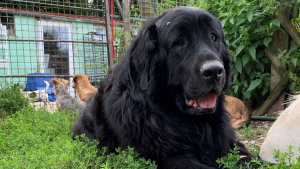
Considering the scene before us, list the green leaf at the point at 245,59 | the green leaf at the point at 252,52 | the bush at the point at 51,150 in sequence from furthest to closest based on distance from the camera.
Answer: the green leaf at the point at 245,59, the green leaf at the point at 252,52, the bush at the point at 51,150

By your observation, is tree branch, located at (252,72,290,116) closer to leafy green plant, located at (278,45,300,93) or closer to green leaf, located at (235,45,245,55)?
leafy green plant, located at (278,45,300,93)

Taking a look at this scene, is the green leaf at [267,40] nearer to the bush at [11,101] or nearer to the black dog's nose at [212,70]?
the black dog's nose at [212,70]

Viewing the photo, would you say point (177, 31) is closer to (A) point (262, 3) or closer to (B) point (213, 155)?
(B) point (213, 155)

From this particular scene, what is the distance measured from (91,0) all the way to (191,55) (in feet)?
18.8

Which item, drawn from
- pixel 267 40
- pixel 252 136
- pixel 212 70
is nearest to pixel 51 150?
pixel 212 70

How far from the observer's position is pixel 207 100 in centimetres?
203

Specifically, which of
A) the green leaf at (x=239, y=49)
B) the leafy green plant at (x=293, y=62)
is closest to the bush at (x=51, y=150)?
the green leaf at (x=239, y=49)

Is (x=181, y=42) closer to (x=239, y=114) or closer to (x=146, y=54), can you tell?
(x=146, y=54)

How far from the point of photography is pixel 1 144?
9.26ft

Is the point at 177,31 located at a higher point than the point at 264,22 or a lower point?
lower

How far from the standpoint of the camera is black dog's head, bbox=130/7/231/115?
6.22ft

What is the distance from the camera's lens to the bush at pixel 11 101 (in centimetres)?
468

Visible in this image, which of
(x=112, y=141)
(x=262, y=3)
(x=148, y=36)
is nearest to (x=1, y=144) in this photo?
(x=112, y=141)

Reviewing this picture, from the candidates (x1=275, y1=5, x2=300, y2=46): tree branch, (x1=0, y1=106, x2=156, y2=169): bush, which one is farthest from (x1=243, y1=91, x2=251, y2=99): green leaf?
(x1=0, y1=106, x2=156, y2=169): bush
